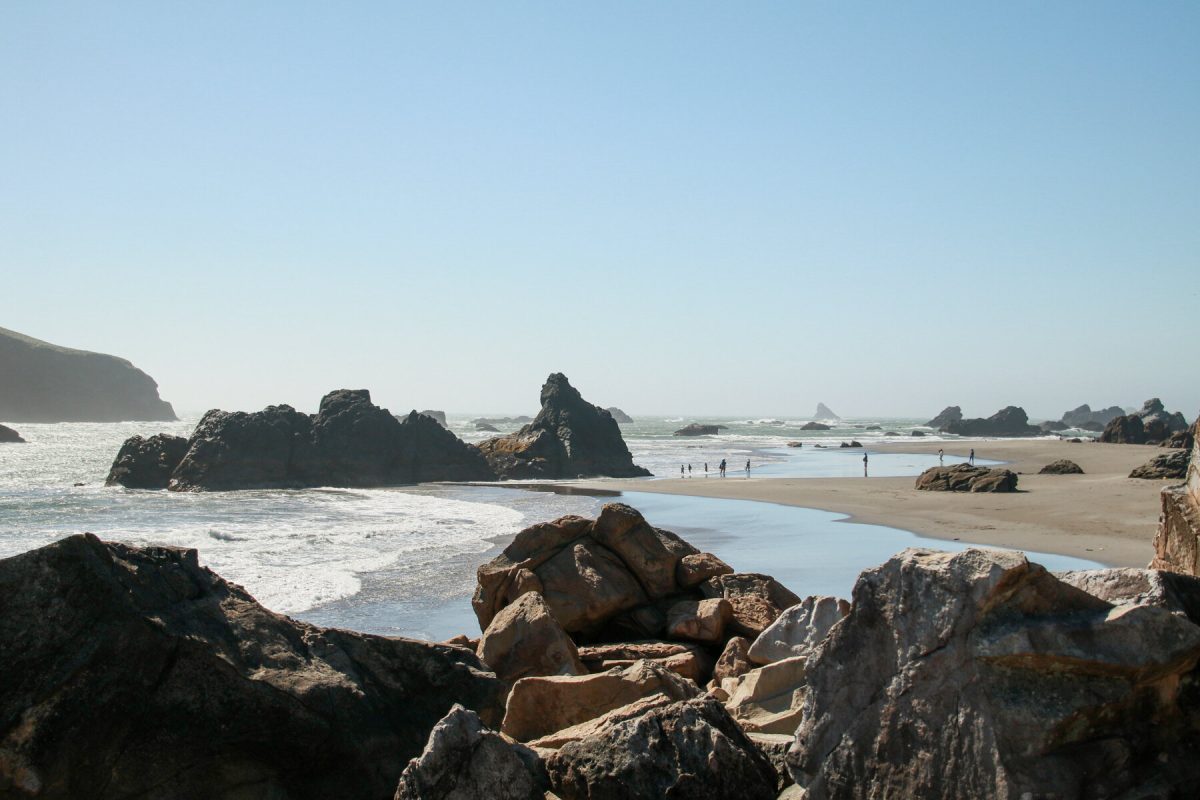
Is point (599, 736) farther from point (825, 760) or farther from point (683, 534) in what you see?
point (683, 534)

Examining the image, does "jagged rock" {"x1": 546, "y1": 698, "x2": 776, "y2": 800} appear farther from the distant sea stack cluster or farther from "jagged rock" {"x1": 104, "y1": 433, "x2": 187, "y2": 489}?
"jagged rock" {"x1": 104, "y1": 433, "x2": 187, "y2": 489}

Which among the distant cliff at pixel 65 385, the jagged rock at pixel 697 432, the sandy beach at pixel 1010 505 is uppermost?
the distant cliff at pixel 65 385

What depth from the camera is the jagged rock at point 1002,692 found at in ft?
10.5

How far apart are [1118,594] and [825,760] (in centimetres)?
123

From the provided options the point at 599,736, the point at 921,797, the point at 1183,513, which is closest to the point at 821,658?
the point at 921,797

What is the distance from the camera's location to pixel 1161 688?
10.7ft

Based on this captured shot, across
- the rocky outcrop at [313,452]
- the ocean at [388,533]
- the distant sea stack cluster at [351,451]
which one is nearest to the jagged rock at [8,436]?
the ocean at [388,533]

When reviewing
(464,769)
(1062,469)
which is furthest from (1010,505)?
(464,769)

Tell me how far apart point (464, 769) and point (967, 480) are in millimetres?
35346

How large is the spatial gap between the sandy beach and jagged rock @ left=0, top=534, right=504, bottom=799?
16249mm

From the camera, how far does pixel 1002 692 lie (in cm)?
326

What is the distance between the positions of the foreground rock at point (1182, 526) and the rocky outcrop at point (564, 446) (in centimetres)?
4883

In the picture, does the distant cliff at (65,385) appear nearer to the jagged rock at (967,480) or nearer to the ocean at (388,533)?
the ocean at (388,533)

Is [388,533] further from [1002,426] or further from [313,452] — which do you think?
[1002,426]
